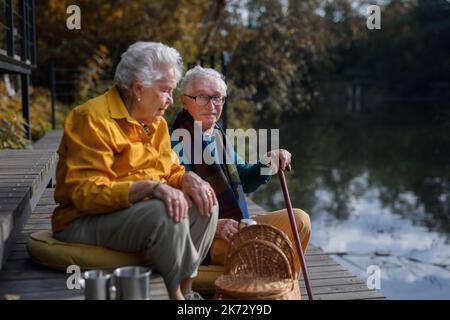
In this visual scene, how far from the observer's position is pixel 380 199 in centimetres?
988

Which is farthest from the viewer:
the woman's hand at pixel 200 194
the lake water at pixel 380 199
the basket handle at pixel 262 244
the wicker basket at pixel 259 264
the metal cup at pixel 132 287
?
the lake water at pixel 380 199

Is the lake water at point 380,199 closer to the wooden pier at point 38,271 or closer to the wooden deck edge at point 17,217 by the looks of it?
the wooden pier at point 38,271

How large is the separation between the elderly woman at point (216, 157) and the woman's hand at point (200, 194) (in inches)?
22.3

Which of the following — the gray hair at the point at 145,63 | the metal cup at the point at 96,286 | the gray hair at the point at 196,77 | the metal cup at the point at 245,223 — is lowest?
the metal cup at the point at 96,286

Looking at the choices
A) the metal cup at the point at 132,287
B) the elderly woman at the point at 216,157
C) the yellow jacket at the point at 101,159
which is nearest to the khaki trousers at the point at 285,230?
the elderly woman at the point at 216,157

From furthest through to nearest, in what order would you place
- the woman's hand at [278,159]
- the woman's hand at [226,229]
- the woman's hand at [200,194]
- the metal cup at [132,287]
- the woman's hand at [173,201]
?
the woman's hand at [278,159] < the woman's hand at [226,229] < the woman's hand at [200,194] < the woman's hand at [173,201] < the metal cup at [132,287]

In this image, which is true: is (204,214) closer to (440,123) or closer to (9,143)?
(9,143)

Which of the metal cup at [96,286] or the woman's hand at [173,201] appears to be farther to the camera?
the woman's hand at [173,201]

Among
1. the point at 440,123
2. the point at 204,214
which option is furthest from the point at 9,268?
the point at 440,123

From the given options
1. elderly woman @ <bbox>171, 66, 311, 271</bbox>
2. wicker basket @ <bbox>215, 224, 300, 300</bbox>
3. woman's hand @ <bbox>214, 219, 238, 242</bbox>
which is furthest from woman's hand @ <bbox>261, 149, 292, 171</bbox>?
wicker basket @ <bbox>215, 224, 300, 300</bbox>

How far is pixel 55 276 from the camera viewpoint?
8.00 feet

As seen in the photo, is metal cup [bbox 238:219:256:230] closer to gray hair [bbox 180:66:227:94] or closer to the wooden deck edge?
gray hair [bbox 180:66:227:94]

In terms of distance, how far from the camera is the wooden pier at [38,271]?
2281 mm
